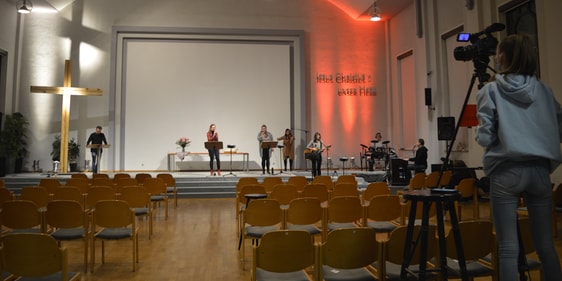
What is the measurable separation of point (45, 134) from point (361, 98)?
10.8 meters

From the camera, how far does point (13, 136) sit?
11.8 meters

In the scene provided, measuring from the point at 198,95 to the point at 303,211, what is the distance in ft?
32.7

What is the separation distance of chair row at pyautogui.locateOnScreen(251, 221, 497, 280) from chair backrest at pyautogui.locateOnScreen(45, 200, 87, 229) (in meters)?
2.38

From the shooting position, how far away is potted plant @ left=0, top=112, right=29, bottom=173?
38.2 ft

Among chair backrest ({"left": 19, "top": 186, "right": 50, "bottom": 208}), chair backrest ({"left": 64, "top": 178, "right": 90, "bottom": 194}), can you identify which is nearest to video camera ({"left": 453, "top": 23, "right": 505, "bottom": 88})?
chair backrest ({"left": 19, "top": 186, "right": 50, "bottom": 208})

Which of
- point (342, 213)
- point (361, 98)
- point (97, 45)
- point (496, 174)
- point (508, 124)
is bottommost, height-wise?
point (342, 213)

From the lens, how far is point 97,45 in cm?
1317

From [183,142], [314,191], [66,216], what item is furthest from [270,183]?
[183,142]

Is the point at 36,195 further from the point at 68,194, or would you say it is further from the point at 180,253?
the point at 180,253

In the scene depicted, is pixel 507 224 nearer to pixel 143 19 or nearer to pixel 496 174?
pixel 496 174

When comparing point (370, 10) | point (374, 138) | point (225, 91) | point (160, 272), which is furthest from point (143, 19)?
point (160, 272)

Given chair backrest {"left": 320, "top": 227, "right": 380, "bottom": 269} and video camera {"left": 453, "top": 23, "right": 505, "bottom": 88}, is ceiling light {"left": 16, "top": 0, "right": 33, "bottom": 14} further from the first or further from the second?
video camera {"left": 453, "top": 23, "right": 505, "bottom": 88}

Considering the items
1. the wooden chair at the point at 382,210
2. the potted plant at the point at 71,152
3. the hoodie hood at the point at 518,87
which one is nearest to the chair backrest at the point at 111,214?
the wooden chair at the point at 382,210

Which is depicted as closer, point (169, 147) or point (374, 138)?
point (169, 147)
